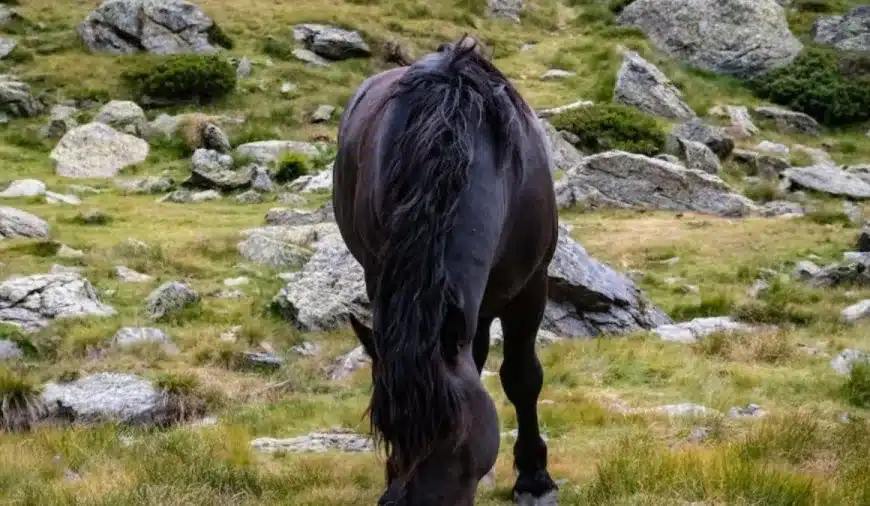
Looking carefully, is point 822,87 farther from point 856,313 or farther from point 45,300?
point 45,300

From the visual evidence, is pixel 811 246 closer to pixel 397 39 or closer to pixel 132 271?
pixel 132 271

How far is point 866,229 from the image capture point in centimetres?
1517

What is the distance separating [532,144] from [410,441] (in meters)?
2.28

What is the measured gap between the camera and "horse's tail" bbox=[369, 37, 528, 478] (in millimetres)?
2908

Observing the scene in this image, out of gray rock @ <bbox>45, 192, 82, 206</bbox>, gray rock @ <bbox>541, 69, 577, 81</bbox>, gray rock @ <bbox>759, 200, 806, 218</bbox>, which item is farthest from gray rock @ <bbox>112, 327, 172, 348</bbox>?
gray rock @ <bbox>541, 69, 577, 81</bbox>

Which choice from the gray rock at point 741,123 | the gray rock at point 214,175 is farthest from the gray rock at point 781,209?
the gray rock at point 214,175

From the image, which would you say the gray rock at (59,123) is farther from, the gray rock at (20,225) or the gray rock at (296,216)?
the gray rock at (296,216)

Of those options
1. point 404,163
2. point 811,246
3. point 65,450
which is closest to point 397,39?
point 811,246

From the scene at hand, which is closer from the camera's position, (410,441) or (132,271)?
(410,441)

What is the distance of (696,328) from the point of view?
425 inches

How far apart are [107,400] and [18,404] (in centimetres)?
68

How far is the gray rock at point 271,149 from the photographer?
21.5 m

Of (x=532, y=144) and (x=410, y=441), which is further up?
(x=532, y=144)

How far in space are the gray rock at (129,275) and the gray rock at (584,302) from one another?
553 centimetres
